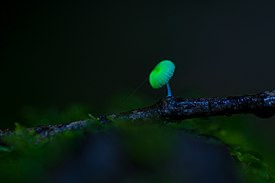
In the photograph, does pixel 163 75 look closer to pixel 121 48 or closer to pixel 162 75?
pixel 162 75

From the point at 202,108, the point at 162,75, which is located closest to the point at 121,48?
the point at 162,75

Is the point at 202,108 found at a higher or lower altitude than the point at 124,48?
lower

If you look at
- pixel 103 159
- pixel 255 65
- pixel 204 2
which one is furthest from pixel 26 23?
pixel 103 159

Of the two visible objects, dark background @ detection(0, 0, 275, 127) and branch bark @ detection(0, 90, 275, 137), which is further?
dark background @ detection(0, 0, 275, 127)

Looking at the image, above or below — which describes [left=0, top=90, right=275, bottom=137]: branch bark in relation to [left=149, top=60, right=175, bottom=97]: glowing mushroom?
below

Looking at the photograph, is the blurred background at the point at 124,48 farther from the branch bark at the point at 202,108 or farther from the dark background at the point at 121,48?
the branch bark at the point at 202,108

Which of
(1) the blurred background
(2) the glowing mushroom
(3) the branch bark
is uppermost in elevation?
(1) the blurred background

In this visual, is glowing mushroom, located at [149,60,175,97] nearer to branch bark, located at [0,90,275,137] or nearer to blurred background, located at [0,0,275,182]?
branch bark, located at [0,90,275,137]

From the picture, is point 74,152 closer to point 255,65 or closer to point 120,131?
point 120,131

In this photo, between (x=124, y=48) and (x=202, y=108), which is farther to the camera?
(x=124, y=48)

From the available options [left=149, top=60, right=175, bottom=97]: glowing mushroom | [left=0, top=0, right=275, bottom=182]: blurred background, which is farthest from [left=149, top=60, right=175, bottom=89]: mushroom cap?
[left=0, top=0, right=275, bottom=182]: blurred background
